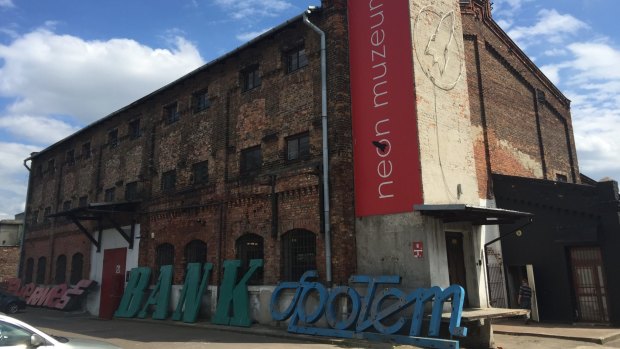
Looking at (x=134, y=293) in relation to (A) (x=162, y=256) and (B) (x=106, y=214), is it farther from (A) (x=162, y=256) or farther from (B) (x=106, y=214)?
(B) (x=106, y=214)

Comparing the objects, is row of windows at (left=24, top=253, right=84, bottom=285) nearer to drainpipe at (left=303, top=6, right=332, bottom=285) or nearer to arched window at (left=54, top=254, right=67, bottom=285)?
arched window at (left=54, top=254, right=67, bottom=285)

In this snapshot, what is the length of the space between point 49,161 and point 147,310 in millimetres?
15582

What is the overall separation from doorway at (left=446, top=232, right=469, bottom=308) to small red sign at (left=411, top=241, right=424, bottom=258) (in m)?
1.89

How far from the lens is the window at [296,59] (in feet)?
49.2

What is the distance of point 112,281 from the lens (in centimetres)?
1923

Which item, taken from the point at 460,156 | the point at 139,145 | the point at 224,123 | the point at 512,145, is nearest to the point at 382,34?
the point at 460,156

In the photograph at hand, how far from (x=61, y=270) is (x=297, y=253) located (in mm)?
16873

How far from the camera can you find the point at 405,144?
12531 millimetres

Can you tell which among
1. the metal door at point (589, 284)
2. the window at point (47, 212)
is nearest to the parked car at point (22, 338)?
the metal door at point (589, 284)

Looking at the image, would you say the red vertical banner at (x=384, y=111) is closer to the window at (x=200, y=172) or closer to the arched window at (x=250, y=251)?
the arched window at (x=250, y=251)

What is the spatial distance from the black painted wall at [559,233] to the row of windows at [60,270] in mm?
19510

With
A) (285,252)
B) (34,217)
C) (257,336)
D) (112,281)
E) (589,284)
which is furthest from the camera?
(34,217)

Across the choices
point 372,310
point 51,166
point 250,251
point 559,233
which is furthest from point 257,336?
point 51,166

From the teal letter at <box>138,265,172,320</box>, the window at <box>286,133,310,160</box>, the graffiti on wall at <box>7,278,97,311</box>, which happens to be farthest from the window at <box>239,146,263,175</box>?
the graffiti on wall at <box>7,278,97,311</box>
